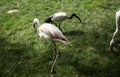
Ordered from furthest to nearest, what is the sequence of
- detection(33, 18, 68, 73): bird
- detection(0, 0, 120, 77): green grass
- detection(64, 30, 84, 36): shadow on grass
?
1. detection(64, 30, 84, 36): shadow on grass
2. detection(0, 0, 120, 77): green grass
3. detection(33, 18, 68, 73): bird

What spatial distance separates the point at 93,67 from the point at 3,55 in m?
2.19

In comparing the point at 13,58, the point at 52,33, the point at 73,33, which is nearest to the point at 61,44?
the point at 73,33

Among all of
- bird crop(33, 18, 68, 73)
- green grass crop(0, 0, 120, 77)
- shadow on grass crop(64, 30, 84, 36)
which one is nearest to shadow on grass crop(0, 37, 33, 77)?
green grass crop(0, 0, 120, 77)

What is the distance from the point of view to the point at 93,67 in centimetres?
560

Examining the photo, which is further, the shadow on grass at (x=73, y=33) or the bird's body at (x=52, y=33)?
the shadow on grass at (x=73, y=33)

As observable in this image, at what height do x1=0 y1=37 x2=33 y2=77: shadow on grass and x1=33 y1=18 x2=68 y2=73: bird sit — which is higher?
x1=33 y1=18 x2=68 y2=73: bird

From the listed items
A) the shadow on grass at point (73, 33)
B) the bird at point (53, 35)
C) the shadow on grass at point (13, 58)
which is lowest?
the shadow on grass at point (13, 58)

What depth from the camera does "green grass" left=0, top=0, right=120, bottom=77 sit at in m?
5.65

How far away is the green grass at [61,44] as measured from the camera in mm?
5652

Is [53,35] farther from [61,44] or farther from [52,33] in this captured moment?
[61,44]

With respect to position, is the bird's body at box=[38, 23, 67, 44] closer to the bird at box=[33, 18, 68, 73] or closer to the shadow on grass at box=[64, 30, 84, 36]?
the bird at box=[33, 18, 68, 73]

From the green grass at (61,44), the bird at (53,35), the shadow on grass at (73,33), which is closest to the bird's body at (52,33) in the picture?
the bird at (53,35)

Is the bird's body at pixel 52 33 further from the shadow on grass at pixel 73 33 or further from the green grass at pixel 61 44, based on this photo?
the shadow on grass at pixel 73 33

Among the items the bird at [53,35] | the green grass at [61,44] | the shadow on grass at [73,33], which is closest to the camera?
the bird at [53,35]
